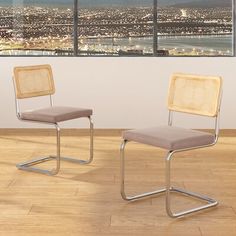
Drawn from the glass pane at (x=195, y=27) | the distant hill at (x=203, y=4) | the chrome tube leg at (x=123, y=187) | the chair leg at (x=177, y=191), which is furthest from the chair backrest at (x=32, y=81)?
the distant hill at (x=203, y=4)

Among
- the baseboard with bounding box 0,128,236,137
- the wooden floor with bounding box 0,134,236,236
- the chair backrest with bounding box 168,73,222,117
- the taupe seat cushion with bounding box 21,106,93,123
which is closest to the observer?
the wooden floor with bounding box 0,134,236,236

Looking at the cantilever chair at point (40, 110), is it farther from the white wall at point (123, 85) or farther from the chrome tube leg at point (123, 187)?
the white wall at point (123, 85)

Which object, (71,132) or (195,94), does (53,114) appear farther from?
(71,132)

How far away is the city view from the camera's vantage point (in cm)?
581

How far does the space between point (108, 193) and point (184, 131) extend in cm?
66

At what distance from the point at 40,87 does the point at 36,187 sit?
968 millimetres

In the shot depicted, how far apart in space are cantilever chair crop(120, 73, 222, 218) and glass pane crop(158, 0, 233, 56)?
232cm

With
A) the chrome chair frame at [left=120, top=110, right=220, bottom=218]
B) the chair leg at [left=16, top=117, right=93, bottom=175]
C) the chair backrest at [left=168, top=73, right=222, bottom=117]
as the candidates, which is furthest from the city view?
the chrome chair frame at [left=120, top=110, right=220, bottom=218]

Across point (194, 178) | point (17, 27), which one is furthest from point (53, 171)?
point (17, 27)

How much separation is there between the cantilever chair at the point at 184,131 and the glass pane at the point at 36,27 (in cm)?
252

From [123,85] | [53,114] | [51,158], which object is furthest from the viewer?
[123,85]

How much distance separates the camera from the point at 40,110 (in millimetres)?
4195

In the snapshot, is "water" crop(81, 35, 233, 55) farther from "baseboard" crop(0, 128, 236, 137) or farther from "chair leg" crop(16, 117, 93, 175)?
"chair leg" crop(16, 117, 93, 175)

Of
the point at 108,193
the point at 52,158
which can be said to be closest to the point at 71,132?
the point at 52,158
